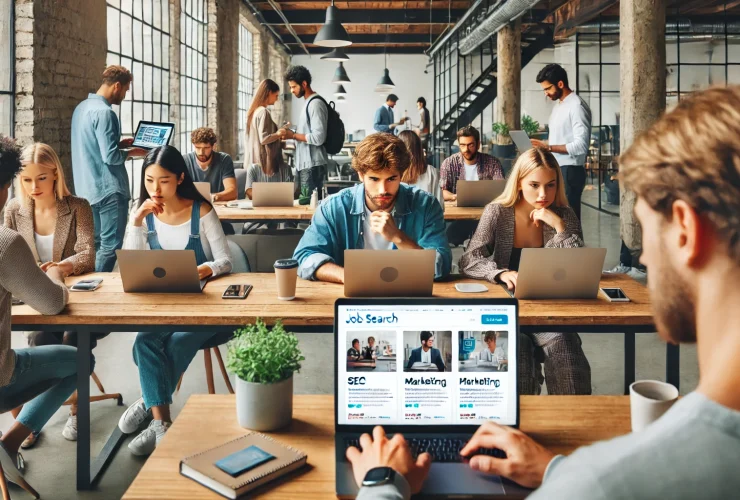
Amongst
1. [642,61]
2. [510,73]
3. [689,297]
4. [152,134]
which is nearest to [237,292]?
[689,297]

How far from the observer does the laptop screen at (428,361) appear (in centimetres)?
153

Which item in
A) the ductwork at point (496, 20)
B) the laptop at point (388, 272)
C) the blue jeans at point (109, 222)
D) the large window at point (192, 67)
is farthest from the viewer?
the large window at point (192, 67)

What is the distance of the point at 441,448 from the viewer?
1.46 m

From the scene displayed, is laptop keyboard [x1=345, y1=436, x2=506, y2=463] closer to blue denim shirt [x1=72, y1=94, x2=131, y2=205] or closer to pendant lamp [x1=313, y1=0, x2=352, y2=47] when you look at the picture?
blue denim shirt [x1=72, y1=94, x2=131, y2=205]

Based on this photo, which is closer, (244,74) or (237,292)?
(237,292)

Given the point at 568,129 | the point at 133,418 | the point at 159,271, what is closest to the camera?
the point at 159,271

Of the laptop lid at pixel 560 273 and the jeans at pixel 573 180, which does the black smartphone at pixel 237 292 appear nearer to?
the laptop lid at pixel 560 273

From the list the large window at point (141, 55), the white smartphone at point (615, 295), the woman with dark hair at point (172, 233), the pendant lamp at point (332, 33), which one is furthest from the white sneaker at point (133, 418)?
the large window at point (141, 55)

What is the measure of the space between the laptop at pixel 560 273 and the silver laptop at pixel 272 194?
3.11 m

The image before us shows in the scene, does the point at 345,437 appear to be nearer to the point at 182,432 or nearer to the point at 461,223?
the point at 182,432

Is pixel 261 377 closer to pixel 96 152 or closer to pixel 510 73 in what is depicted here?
pixel 96 152

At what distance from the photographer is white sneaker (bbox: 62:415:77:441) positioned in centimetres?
309

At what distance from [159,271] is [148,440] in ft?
2.42

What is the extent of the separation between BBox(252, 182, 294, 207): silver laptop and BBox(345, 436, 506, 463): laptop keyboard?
4015 mm
